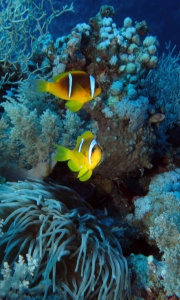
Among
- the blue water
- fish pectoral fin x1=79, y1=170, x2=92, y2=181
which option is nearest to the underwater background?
fish pectoral fin x1=79, y1=170, x2=92, y2=181

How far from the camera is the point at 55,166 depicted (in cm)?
310

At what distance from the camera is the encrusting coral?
2037 millimetres

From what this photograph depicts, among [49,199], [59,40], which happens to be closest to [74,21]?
[59,40]

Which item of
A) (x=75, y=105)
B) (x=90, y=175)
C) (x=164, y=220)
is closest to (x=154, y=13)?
(x=75, y=105)

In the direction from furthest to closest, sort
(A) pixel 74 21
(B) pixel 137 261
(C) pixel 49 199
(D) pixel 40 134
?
(A) pixel 74 21, (D) pixel 40 134, (B) pixel 137 261, (C) pixel 49 199

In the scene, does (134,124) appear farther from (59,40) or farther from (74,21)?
(74,21)

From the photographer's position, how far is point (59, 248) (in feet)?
6.87

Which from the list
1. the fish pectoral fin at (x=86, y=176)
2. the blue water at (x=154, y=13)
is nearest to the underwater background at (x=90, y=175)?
the fish pectoral fin at (x=86, y=176)

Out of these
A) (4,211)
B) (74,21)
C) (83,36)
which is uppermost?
(83,36)

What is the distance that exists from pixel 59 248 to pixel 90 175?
0.64 meters

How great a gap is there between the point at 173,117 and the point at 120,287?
2996 mm

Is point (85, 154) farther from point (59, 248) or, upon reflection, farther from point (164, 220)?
point (164, 220)

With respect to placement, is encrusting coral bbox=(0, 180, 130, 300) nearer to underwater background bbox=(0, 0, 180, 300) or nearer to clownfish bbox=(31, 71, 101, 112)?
underwater background bbox=(0, 0, 180, 300)

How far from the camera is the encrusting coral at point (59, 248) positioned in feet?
6.68
